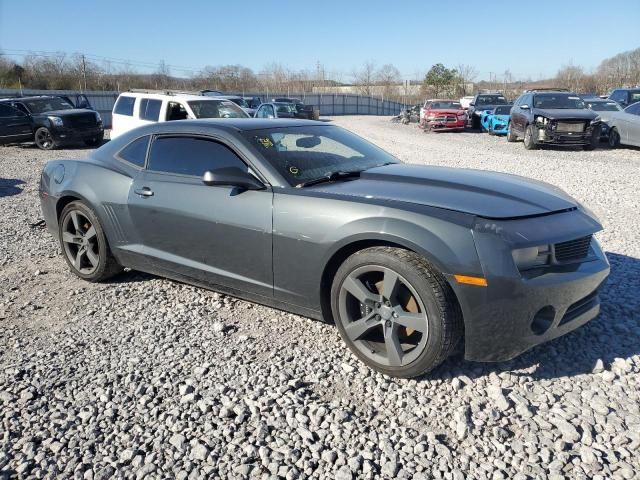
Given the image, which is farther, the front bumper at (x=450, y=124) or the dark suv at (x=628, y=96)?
the front bumper at (x=450, y=124)

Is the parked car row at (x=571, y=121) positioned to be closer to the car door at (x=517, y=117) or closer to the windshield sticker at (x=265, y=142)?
the car door at (x=517, y=117)

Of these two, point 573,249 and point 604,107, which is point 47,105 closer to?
point 604,107

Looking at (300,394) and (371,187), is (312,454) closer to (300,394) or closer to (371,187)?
(300,394)

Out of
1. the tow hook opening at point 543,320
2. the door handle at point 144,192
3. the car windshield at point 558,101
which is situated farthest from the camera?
the car windshield at point 558,101

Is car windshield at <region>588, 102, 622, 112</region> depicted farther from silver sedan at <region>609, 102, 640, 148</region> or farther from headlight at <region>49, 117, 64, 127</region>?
headlight at <region>49, 117, 64, 127</region>

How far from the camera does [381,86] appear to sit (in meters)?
67.1

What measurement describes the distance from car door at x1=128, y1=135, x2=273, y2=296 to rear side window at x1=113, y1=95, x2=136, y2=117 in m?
10.0

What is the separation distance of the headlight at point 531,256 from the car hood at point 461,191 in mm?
220

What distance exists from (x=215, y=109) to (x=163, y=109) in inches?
48.6

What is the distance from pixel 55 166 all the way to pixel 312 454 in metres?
3.81

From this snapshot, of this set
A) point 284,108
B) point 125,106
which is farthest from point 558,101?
point 284,108

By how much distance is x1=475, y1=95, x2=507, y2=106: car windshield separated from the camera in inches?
973

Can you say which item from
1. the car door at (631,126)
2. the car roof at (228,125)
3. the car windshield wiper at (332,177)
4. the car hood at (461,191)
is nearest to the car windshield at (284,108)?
the car door at (631,126)

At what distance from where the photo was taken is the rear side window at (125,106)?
13.2 metres
